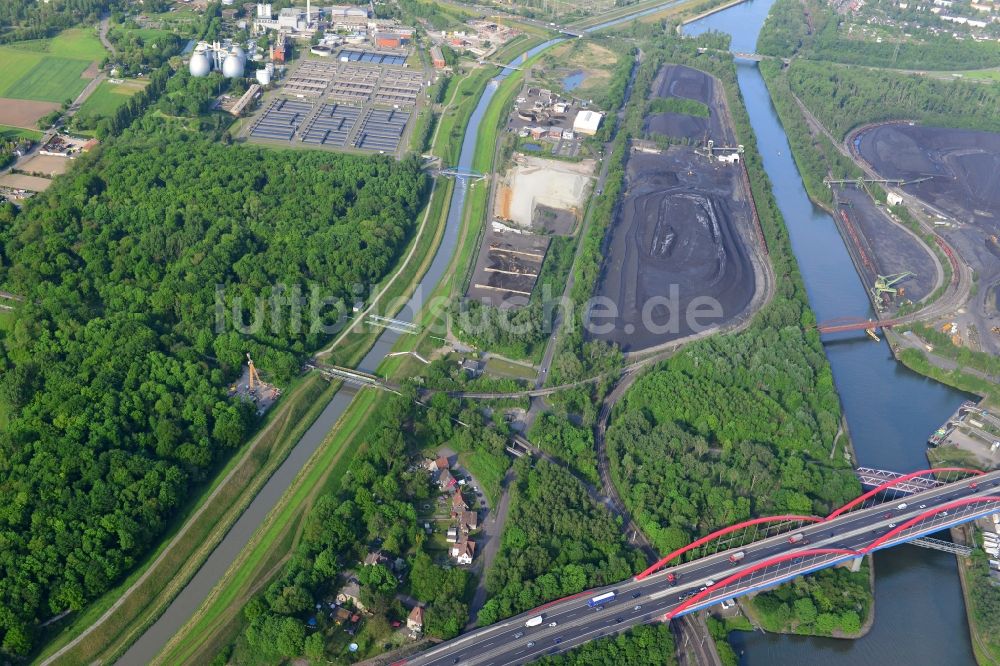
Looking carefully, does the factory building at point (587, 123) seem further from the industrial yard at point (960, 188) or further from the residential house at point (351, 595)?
the residential house at point (351, 595)

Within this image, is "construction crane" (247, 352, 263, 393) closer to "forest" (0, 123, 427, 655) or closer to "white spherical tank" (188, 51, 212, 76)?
"forest" (0, 123, 427, 655)

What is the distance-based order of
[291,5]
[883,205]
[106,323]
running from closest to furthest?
[106,323] < [883,205] < [291,5]

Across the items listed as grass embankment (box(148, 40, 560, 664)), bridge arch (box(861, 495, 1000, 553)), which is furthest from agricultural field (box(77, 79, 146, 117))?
bridge arch (box(861, 495, 1000, 553))

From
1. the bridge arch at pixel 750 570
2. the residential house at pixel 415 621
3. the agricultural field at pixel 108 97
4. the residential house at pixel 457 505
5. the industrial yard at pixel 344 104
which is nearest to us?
the residential house at pixel 415 621

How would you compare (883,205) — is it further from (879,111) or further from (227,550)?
(227,550)

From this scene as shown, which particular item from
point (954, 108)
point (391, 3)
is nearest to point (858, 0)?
point (954, 108)

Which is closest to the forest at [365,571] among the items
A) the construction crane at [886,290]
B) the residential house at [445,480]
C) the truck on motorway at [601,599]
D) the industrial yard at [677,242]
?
the residential house at [445,480]
